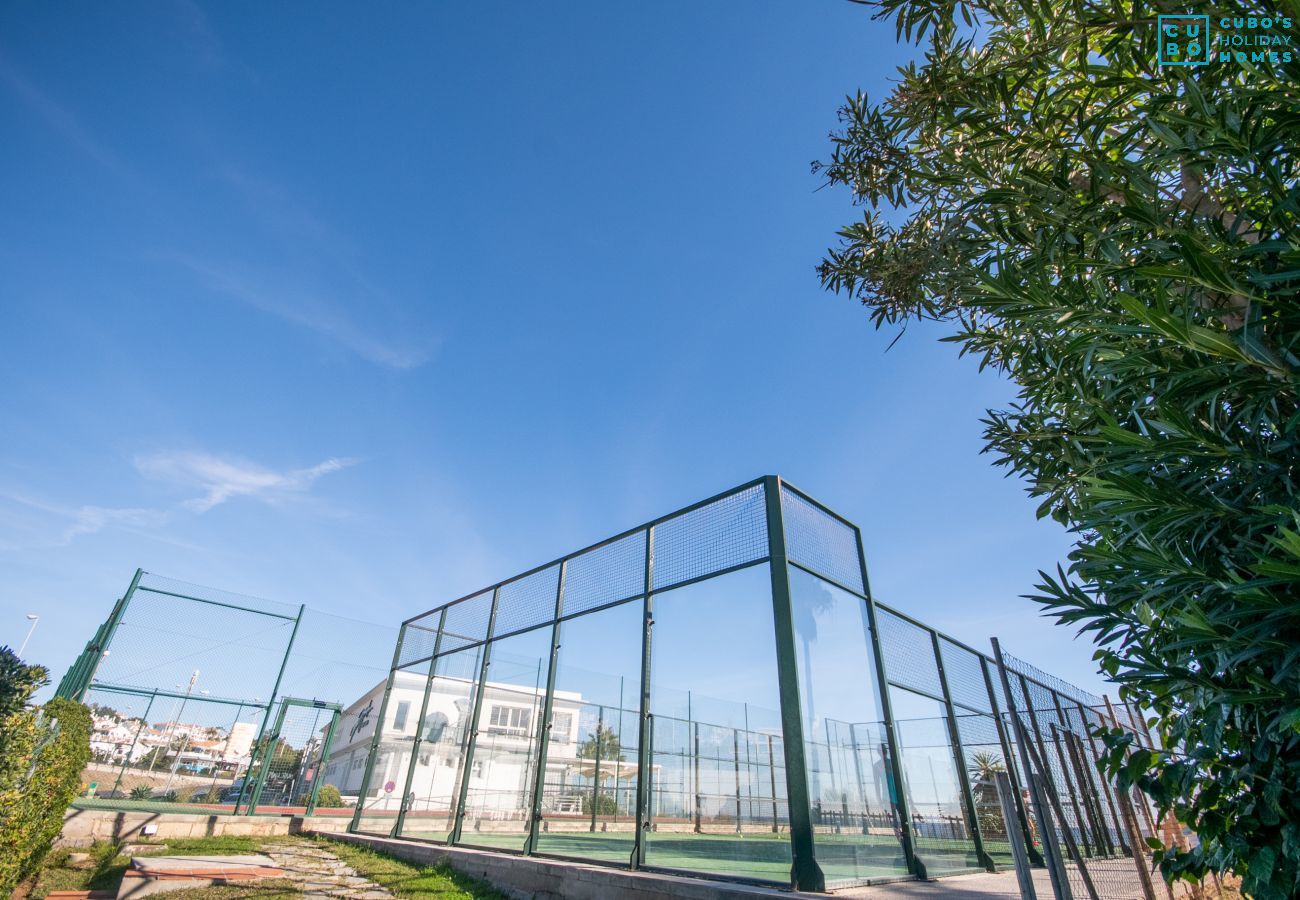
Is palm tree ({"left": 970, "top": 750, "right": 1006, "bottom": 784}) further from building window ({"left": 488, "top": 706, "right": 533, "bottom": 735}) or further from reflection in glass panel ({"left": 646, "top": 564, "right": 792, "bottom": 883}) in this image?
building window ({"left": 488, "top": 706, "right": 533, "bottom": 735})

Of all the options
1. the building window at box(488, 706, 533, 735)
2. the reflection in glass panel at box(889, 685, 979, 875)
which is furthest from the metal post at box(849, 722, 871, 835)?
the building window at box(488, 706, 533, 735)

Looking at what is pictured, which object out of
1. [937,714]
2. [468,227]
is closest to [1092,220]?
[937,714]

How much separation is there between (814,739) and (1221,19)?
4768 millimetres

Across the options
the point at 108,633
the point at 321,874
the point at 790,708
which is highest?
the point at 108,633

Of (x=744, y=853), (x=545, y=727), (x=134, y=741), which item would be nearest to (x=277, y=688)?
(x=134, y=741)

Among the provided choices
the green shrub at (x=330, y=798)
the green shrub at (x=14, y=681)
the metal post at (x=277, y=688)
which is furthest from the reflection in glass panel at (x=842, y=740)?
the green shrub at (x=330, y=798)

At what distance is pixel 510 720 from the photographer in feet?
23.6

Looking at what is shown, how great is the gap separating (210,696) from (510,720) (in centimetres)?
681

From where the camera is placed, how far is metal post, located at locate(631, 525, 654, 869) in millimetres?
4684

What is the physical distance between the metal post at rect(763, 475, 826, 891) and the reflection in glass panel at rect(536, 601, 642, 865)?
168 cm

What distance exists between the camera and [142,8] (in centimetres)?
730

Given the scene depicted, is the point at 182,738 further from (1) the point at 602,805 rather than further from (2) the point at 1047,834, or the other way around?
(2) the point at 1047,834

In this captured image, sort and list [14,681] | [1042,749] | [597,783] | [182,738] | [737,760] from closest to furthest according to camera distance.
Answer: [1042,749] < [14,681] < [737,760] < [597,783] < [182,738]

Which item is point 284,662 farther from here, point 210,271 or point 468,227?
point 468,227
